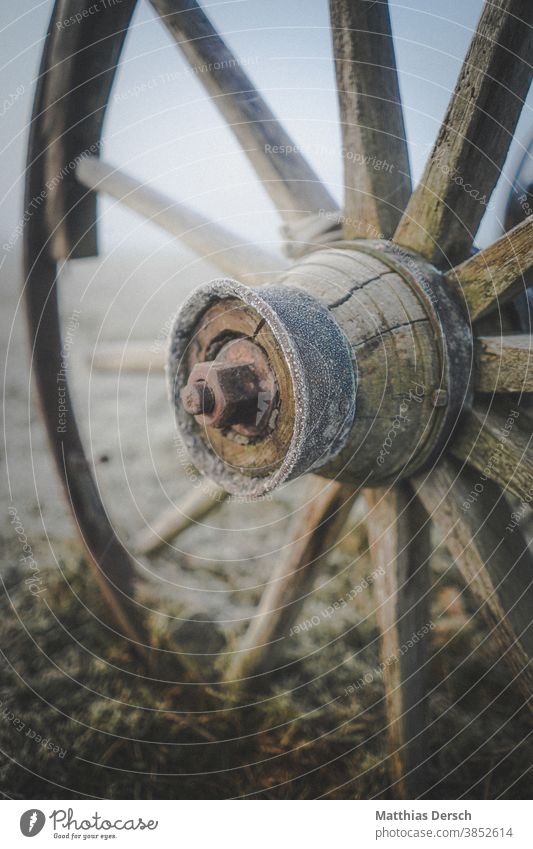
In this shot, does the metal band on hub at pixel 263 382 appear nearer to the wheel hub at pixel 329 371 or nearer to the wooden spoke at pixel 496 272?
the wheel hub at pixel 329 371

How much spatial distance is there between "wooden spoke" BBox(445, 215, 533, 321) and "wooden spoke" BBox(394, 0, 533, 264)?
0.29 feet

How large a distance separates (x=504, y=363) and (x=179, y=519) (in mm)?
1129

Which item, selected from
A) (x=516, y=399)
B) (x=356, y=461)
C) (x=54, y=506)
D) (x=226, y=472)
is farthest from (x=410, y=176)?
(x=54, y=506)

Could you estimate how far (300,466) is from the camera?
92 centimetres

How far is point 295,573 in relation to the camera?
4.65ft

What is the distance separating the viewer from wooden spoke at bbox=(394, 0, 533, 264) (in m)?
0.92

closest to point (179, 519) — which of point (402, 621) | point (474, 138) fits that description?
point (402, 621)

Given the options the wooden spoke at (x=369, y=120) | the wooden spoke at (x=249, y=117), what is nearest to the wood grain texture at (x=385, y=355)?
the wooden spoke at (x=369, y=120)

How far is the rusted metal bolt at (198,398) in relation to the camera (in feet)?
3.03

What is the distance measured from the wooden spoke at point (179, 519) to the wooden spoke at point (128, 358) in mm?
410

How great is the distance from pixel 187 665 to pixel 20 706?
1.57 ft

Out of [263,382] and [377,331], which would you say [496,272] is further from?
[263,382]

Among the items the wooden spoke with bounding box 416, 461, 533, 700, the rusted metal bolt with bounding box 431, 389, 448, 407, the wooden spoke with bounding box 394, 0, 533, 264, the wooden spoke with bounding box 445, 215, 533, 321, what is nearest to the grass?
the wooden spoke with bounding box 416, 461, 533, 700
